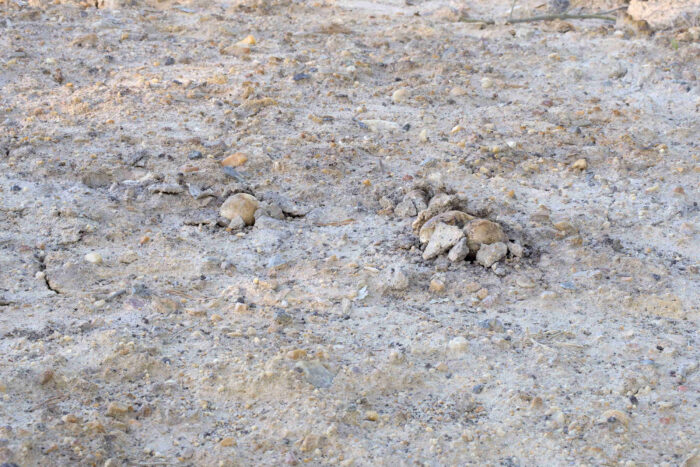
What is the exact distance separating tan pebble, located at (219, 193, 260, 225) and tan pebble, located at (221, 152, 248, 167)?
0.32m

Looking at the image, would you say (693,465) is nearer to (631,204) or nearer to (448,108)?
(631,204)

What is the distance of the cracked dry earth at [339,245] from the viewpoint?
6.98 feet

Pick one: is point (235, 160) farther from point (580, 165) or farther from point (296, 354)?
point (580, 165)

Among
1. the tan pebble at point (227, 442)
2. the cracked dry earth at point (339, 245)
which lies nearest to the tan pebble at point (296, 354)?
the cracked dry earth at point (339, 245)

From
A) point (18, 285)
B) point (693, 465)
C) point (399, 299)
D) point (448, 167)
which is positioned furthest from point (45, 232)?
point (693, 465)

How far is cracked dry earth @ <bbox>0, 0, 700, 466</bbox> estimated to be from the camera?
6.98 ft

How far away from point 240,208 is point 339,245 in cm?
45

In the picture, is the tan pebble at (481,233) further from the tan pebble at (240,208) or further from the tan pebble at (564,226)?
the tan pebble at (240,208)

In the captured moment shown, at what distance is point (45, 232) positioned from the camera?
2949 millimetres

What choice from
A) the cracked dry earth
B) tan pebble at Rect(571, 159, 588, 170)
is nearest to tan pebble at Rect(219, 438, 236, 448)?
the cracked dry earth

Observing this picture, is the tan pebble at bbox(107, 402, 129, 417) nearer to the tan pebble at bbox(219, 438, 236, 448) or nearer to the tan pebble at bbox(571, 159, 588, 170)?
the tan pebble at bbox(219, 438, 236, 448)

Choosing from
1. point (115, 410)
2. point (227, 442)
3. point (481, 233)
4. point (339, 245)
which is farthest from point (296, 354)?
point (481, 233)

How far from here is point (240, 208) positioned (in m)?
3.12

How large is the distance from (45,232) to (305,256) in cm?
99
